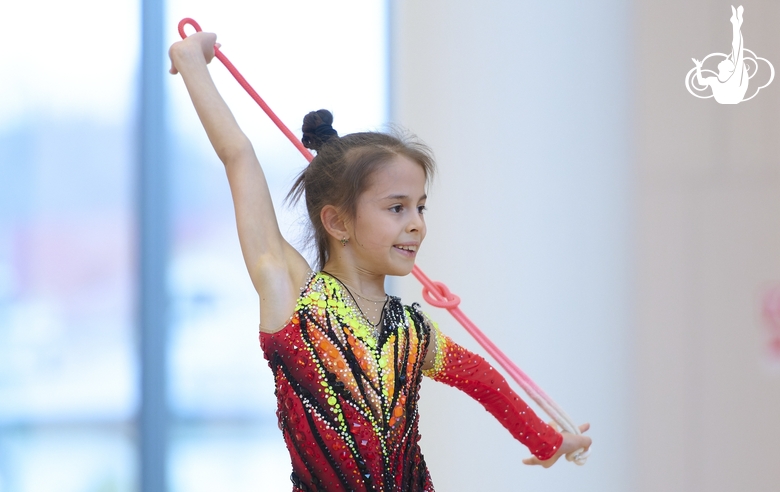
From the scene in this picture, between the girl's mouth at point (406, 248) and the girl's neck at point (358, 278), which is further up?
the girl's mouth at point (406, 248)

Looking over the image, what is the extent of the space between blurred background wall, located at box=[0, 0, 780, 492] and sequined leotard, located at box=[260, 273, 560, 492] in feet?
1.42

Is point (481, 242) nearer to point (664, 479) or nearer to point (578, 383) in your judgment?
point (578, 383)

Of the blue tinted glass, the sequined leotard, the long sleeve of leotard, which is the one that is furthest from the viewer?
the blue tinted glass

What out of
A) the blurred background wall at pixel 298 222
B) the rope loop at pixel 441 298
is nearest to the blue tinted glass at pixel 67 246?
the blurred background wall at pixel 298 222

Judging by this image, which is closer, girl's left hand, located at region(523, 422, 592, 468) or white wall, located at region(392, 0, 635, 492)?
girl's left hand, located at region(523, 422, 592, 468)

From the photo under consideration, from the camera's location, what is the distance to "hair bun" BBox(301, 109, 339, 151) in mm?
958

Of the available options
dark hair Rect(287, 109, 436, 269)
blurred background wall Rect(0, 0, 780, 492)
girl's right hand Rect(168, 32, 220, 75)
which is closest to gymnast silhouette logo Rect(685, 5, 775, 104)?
blurred background wall Rect(0, 0, 780, 492)

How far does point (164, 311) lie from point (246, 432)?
29 centimetres

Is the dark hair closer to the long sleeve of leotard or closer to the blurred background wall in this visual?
the long sleeve of leotard

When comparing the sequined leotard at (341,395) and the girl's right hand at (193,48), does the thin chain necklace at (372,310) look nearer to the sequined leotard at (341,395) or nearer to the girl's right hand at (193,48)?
the sequined leotard at (341,395)

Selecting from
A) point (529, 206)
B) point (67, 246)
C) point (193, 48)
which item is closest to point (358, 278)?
point (193, 48)

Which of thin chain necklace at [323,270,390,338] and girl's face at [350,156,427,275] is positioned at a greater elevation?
girl's face at [350,156,427,275]

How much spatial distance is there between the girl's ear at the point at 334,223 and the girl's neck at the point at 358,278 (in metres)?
0.03

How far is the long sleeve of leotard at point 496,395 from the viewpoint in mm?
953
